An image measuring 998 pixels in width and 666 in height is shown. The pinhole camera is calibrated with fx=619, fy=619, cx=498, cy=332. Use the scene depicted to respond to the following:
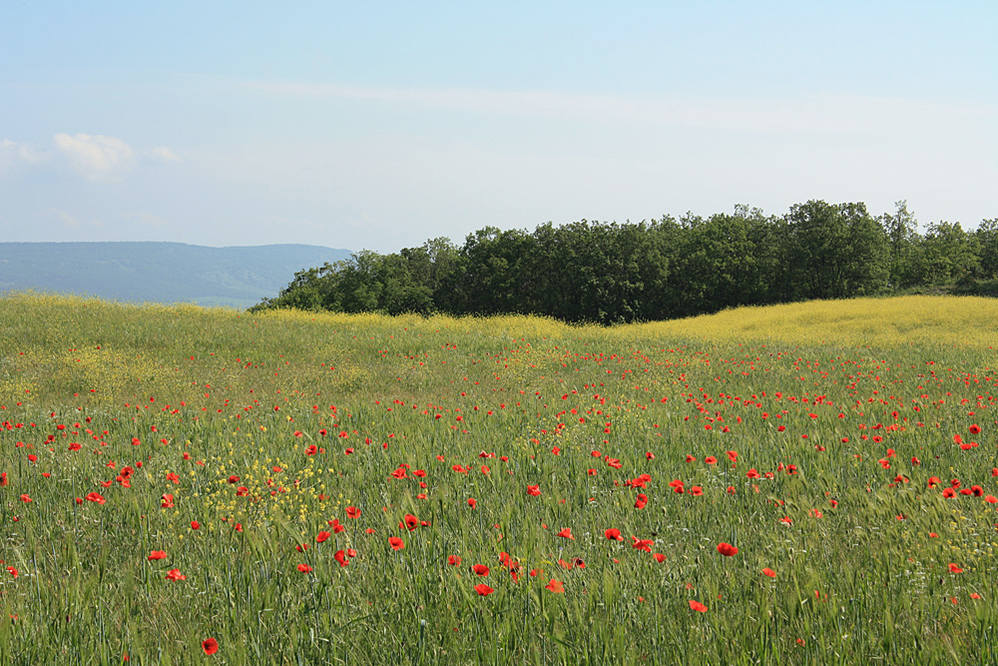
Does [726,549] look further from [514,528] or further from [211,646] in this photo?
[211,646]

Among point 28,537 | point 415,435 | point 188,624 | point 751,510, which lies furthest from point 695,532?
point 28,537

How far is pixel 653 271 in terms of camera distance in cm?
4675

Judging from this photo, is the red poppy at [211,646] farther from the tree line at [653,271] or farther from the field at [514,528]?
the tree line at [653,271]

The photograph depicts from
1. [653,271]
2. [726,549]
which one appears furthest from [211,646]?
[653,271]

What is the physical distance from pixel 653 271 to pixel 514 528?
44.7 metres

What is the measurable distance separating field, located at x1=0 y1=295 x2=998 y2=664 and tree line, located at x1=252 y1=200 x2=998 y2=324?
119 ft

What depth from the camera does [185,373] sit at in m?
13.2

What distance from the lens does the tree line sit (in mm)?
46188

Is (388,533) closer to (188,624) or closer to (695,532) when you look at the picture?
(188,624)

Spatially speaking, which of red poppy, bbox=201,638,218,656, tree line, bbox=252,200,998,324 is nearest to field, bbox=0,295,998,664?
red poppy, bbox=201,638,218,656

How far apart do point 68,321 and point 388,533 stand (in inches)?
737

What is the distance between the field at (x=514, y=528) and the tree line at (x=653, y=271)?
36399mm

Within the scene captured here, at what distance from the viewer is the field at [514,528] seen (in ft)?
8.59

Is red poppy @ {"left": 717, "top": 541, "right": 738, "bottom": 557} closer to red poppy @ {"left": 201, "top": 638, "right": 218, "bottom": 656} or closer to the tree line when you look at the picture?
red poppy @ {"left": 201, "top": 638, "right": 218, "bottom": 656}
